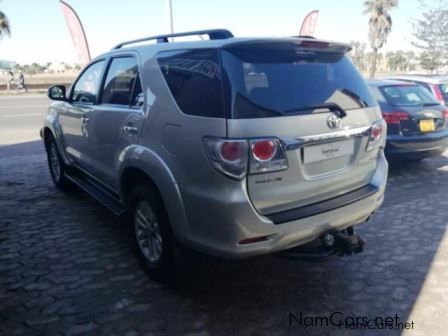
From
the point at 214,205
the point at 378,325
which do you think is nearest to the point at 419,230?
the point at 378,325

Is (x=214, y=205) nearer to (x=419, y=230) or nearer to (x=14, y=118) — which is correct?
(x=419, y=230)

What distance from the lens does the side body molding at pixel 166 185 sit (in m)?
2.64

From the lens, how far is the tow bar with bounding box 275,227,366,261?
2.78 metres

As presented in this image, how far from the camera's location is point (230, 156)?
2320mm

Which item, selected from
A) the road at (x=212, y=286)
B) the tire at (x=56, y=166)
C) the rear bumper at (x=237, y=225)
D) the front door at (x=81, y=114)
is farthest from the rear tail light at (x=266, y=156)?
the tire at (x=56, y=166)

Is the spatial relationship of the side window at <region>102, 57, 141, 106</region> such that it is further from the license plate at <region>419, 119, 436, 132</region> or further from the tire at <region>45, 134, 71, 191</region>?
the license plate at <region>419, 119, 436, 132</region>

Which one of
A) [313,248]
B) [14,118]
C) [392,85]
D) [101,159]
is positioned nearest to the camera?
A: [313,248]

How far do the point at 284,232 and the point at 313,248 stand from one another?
0.49m

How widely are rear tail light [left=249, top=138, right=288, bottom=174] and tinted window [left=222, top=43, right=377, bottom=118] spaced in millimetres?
176

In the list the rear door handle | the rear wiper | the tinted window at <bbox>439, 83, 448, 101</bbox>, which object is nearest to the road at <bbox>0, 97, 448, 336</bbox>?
the rear door handle

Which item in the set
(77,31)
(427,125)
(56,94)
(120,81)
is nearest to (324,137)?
(120,81)

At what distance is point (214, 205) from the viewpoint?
2.41m

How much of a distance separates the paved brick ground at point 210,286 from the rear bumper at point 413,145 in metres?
1.56

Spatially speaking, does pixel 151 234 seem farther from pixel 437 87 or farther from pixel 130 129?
pixel 437 87
